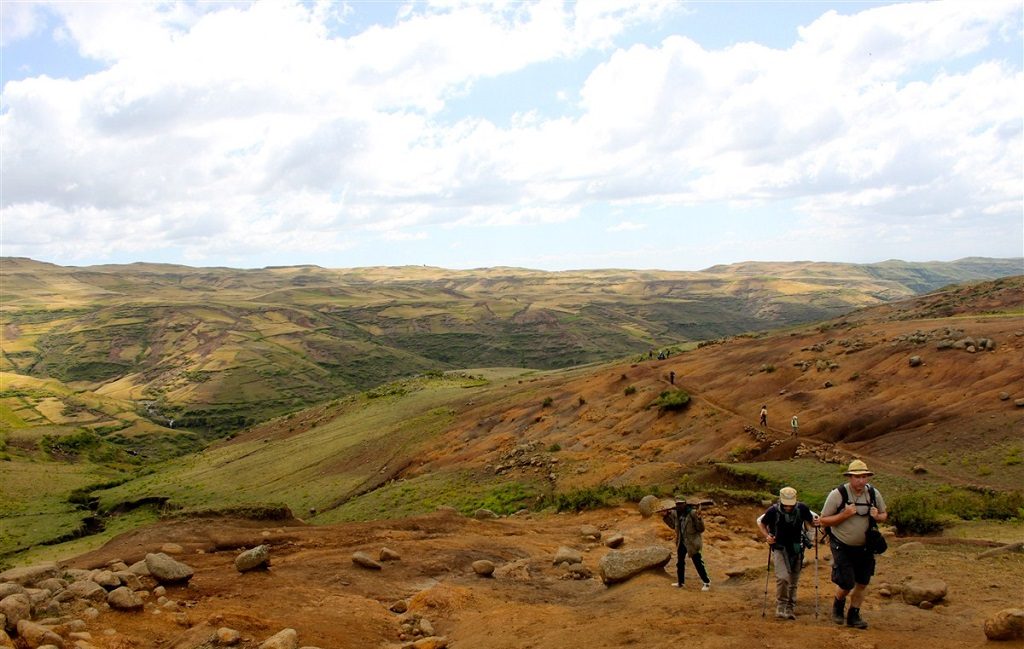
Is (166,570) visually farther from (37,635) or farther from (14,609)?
(37,635)

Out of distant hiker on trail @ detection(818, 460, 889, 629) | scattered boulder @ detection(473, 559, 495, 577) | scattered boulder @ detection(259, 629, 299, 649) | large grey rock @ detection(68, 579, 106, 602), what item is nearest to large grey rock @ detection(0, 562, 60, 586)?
large grey rock @ detection(68, 579, 106, 602)

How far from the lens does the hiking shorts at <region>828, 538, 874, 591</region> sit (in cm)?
1045

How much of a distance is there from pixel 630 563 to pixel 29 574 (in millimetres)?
13188

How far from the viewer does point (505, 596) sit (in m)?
15.5

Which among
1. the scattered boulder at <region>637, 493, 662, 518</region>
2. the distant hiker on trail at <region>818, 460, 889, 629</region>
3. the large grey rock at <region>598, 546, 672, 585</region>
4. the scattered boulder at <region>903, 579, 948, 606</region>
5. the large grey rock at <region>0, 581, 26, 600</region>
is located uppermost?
the distant hiker on trail at <region>818, 460, 889, 629</region>

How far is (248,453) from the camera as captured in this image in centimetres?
6319

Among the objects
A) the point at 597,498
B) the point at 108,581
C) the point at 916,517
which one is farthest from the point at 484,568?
the point at 916,517

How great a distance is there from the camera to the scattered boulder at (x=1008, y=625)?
29.6 feet

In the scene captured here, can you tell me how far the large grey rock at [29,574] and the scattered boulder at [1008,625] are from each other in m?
17.7

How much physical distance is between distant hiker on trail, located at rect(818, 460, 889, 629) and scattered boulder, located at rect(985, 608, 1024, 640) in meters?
1.61

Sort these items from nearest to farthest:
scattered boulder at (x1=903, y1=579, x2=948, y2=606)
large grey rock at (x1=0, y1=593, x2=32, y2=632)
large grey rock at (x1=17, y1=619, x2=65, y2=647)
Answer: large grey rock at (x1=17, y1=619, x2=65, y2=647) < large grey rock at (x1=0, y1=593, x2=32, y2=632) < scattered boulder at (x1=903, y1=579, x2=948, y2=606)

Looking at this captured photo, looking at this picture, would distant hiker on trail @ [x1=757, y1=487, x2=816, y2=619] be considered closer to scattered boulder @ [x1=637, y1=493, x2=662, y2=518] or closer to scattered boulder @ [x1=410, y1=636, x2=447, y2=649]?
scattered boulder @ [x1=410, y1=636, x2=447, y2=649]

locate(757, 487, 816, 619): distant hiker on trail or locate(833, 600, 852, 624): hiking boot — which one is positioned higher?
locate(757, 487, 816, 619): distant hiker on trail

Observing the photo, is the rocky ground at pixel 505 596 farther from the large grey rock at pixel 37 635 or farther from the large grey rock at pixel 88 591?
the large grey rock at pixel 88 591
